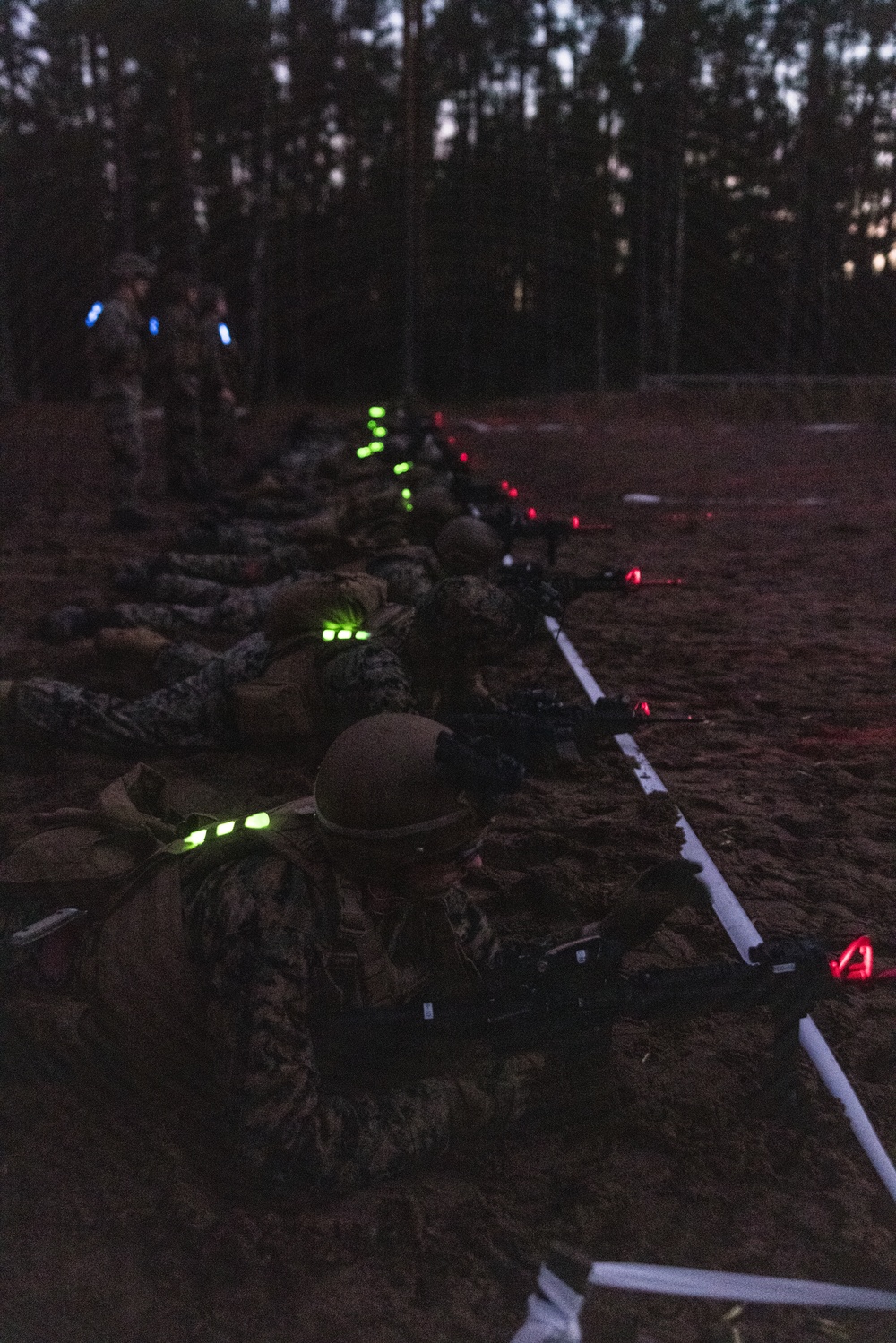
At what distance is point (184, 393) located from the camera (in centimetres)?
1221

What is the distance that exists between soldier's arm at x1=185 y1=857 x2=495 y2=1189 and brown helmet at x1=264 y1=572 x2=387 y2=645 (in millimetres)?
2442

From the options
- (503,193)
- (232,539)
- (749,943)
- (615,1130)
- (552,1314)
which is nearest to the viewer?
(552,1314)

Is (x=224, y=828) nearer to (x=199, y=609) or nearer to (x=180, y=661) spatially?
(x=180, y=661)

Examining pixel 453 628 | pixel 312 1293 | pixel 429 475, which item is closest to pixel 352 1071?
pixel 312 1293

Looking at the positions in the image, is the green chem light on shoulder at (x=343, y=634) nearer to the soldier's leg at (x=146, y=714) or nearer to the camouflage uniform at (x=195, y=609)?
the soldier's leg at (x=146, y=714)

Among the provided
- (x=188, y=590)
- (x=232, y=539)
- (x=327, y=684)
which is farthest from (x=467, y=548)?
(x=232, y=539)

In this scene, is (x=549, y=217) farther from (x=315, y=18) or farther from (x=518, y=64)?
(x=315, y=18)

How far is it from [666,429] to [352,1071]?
1998 cm

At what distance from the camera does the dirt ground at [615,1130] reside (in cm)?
226

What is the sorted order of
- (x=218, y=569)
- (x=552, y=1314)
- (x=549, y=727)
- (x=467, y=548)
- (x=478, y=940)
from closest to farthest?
(x=552, y=1314), (x=478, y=940), (x=549, y=727), (x=467, y=548), (x=218, y=569)

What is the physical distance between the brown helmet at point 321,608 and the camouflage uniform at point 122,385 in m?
6.75

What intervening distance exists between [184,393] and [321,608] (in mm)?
8229

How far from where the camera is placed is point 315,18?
103ft

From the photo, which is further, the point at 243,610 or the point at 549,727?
the point at 243,610
